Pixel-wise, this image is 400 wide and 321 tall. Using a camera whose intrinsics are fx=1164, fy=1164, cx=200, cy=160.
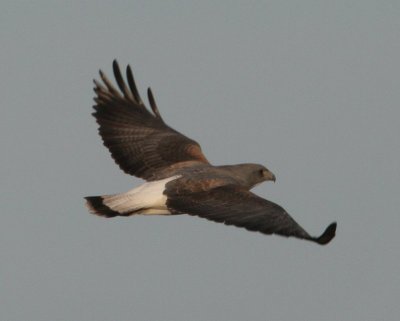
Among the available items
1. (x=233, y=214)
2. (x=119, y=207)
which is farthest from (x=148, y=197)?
(x=233, y=214)

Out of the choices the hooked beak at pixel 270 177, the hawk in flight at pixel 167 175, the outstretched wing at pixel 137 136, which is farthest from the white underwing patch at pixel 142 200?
the hooked beak at pixel 270 177

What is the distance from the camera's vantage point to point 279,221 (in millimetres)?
13391

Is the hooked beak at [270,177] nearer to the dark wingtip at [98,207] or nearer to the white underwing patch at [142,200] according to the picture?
the white underwing patch at [142,200]

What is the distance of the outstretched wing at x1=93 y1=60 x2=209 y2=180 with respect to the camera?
1608 centimetres

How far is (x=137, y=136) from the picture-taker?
16469mm

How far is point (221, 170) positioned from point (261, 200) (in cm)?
167

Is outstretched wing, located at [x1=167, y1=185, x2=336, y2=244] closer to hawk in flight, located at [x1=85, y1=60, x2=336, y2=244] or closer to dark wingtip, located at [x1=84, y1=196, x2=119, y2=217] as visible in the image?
hawk in flight, located at [x1=85, y1=60, x2=336, y2=244]

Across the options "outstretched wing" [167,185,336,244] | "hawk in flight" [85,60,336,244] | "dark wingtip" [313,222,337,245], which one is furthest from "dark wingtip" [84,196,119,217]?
"dark wingtip" [313,222,337,245]

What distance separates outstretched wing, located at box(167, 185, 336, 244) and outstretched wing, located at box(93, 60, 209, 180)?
1299 millimetres

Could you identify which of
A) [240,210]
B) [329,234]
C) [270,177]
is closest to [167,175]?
[270,177]

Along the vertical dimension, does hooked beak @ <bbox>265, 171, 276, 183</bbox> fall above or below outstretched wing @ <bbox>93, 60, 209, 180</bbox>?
below

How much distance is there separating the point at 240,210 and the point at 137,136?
311 cm

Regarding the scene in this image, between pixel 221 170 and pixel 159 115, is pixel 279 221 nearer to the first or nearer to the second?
pixel 221 170

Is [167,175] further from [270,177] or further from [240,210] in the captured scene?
[240,210]
